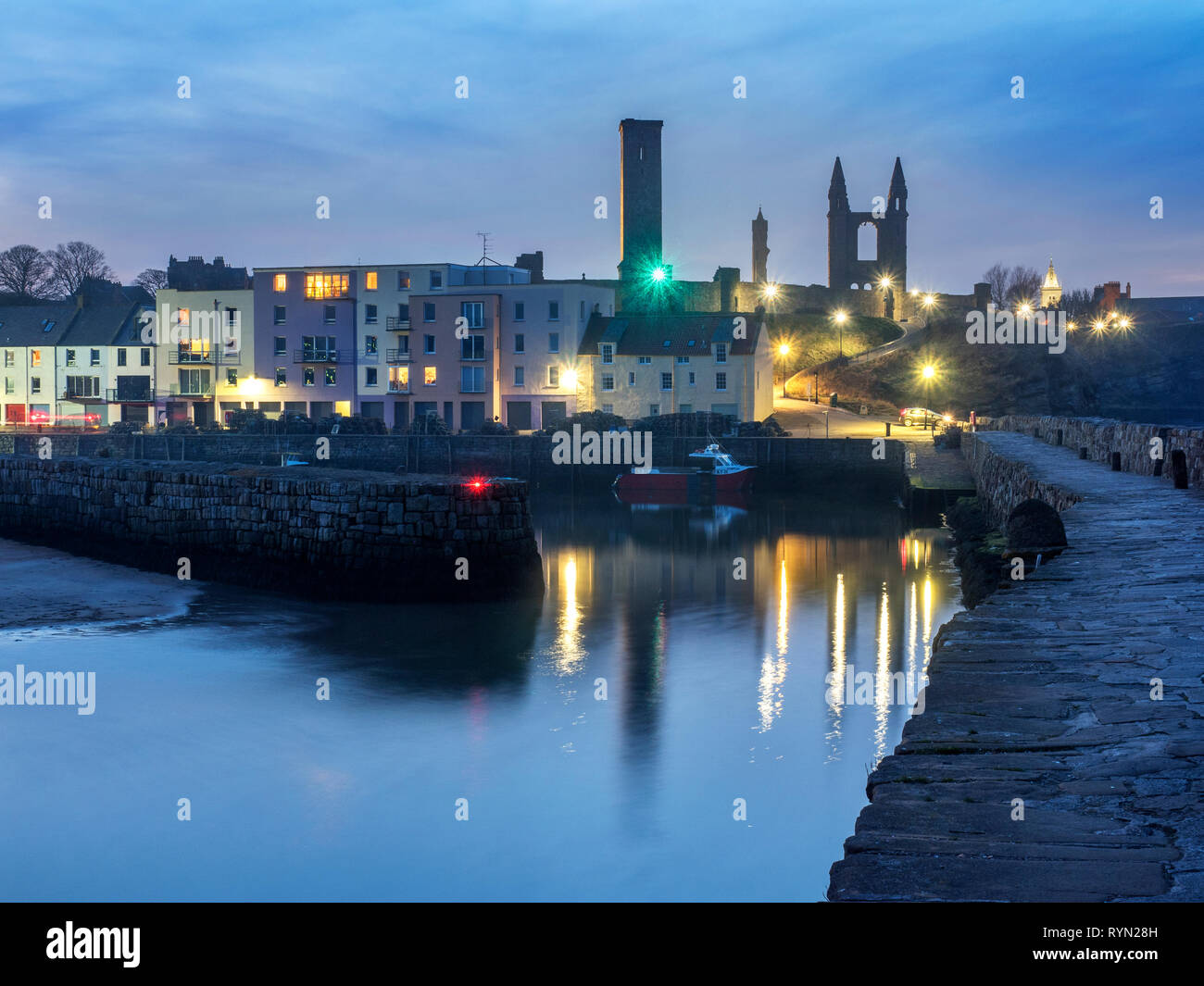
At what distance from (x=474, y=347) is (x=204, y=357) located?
785 inches

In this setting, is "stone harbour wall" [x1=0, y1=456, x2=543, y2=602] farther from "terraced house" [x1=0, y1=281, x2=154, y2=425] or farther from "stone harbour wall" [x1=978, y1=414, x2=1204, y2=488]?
"terraced house" [x1=0, y1=281, x2=154, y2=425]

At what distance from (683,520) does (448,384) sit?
3230 cm

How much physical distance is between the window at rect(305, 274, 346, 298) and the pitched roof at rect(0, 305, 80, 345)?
2233 centimetres

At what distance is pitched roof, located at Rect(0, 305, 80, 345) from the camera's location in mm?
90312

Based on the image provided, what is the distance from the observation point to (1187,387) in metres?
117

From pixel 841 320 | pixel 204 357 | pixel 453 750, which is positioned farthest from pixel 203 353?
pixel 453 750

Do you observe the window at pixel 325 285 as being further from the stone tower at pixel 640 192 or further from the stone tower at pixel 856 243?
the stone tower at pixel 856 243

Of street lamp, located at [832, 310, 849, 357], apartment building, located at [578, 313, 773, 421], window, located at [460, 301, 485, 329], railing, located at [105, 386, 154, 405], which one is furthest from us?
street lamp, located at [832, 310, 849, 357]

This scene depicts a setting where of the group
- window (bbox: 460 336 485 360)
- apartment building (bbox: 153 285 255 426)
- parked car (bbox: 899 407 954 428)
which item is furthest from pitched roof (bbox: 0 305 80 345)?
parked car (bbox: 899 407 954 428)

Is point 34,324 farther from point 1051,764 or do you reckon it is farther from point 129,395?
point 1051,764

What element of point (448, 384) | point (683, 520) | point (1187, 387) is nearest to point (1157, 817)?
point (683, 520)

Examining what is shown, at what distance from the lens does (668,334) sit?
242ft
